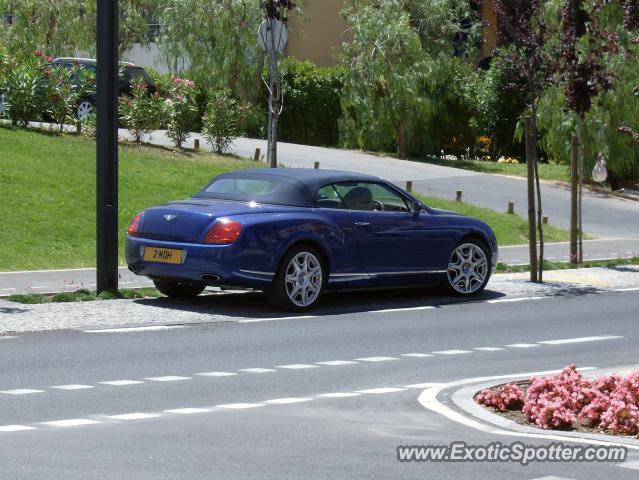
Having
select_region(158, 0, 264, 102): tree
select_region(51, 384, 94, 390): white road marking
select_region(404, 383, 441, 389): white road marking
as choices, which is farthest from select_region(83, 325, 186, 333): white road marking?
select_region(158, 0, 264, 102): tree

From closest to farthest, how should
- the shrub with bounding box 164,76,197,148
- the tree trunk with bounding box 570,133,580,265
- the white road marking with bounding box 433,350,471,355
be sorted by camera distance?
the white road marking with bounding box 433,350,471,355 → the tree trunk with bounding box 570,133,580,265 → the shrub with bounding box 164,76,197,148

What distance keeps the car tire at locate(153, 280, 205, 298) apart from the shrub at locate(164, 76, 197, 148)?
45.1ft

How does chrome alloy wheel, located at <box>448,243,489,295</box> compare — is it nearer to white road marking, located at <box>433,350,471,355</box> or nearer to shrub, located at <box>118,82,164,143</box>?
white road marking, located at <box>433,350,471,355</box>

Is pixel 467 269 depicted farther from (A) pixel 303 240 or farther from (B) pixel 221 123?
(B) pixel 221 123

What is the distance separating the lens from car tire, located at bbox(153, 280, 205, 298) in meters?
15.8

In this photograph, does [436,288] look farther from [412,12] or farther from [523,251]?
[412,12]

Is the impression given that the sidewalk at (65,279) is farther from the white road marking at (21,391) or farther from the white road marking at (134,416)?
the white road marking at (134,416)

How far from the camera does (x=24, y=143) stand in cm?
2584

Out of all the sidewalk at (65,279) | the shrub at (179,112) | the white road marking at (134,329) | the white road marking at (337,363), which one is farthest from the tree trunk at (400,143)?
the white road marking at (337,363)

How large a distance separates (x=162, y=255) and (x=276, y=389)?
473cm

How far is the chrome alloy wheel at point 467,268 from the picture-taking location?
663 inches

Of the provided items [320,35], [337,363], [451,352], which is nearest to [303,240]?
[451,352]

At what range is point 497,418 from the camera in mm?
9258

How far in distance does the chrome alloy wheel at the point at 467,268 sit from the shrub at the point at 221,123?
47.6 feet
